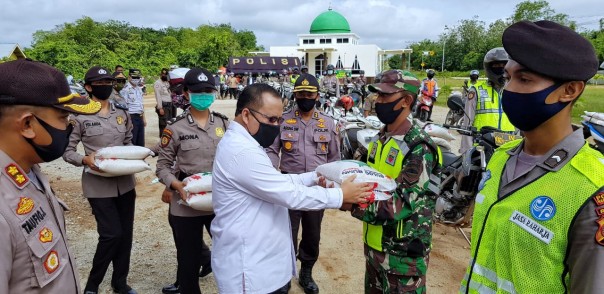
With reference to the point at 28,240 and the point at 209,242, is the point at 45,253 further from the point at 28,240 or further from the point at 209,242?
the point at 209,242

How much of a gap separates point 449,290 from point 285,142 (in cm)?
209

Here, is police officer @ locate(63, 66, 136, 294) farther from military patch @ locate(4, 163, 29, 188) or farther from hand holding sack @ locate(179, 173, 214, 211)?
military patch @ locate(4, 163, 29, 188)

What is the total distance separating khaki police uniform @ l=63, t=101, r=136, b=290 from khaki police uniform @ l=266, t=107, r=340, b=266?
142 cm

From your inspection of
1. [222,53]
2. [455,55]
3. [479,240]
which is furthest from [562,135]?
[455,55]

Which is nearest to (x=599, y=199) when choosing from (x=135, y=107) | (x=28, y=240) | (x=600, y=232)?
(x=600, y=232)

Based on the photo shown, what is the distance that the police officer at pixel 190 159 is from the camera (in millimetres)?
3291

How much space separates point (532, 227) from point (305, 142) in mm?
2888

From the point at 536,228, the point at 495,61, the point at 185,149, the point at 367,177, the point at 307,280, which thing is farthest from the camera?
the point at 495,61

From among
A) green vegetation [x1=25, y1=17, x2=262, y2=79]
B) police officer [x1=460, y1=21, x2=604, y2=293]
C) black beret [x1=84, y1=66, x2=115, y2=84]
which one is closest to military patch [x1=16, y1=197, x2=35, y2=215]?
police officer [x1=460, y1=21, x2=604, y2=293]

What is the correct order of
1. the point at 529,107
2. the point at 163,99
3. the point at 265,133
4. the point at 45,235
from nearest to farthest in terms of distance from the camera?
the point at 529,107 < the point at 45,235 < the point at 265,133 < the point at 163,99

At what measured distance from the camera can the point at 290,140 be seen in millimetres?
4074

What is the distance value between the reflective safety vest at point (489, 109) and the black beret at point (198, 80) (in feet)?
10.7

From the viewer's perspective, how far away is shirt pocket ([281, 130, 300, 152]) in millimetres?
4066

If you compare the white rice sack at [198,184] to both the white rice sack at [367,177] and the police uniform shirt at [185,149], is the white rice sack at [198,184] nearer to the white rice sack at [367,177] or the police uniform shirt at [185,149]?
the police uniform shirt at [185,149]
